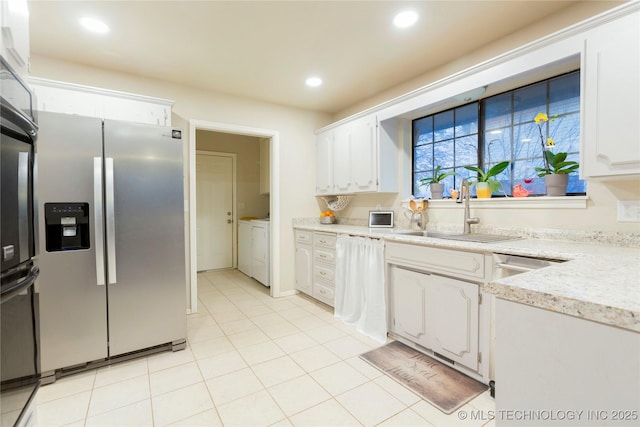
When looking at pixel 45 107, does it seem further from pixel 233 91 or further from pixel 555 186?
pixel 555 186

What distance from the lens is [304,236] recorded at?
3.61 m

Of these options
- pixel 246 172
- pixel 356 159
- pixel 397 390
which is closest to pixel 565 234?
pixel 397 390

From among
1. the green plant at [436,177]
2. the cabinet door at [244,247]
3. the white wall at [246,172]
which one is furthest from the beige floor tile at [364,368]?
the white wall at [246,172]

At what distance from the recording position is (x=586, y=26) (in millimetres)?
1600

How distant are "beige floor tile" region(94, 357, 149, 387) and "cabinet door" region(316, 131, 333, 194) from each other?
2.52 meters

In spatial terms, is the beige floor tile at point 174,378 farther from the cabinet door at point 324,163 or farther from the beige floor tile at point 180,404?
the cabinet door at point 324,163

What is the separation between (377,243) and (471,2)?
179 cm

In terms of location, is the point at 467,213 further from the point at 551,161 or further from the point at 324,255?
the point at 324,255

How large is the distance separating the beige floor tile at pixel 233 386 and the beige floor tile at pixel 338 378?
1.29 feet

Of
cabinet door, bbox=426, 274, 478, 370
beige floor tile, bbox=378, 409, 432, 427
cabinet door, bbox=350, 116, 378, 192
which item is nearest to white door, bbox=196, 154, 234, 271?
cabinet door, bbox=350, 116, 378, 192

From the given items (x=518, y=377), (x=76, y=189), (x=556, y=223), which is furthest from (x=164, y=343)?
(x=556, y=223)

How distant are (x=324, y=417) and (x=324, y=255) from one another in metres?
1.78

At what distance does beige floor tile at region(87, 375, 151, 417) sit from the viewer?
170 cm

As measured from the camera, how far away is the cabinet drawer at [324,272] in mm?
3145
